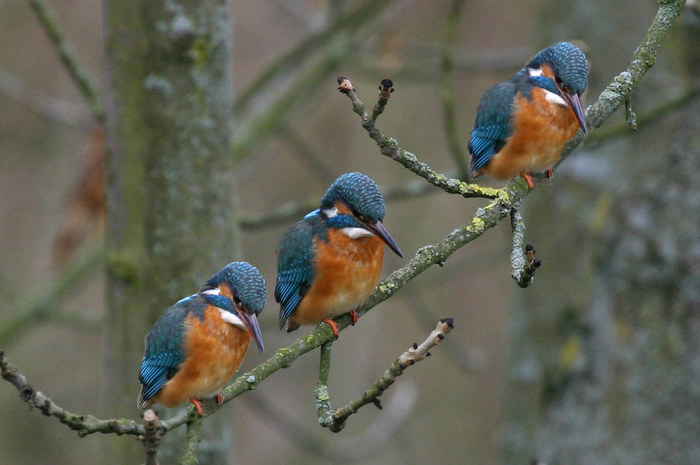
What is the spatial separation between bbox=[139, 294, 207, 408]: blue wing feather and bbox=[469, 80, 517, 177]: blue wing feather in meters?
1.44

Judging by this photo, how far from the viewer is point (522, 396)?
5.80 m

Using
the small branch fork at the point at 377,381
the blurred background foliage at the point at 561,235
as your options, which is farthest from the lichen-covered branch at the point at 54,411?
the blurred background foliage at the point at 561,235

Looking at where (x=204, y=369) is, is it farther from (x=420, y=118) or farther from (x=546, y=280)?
(x=420, y=118)

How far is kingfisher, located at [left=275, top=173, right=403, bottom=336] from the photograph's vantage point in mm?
3301

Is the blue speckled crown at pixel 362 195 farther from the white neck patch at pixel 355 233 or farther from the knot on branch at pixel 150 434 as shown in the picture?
the knot on branch at pixel 150 434

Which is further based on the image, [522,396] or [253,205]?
[253,205]

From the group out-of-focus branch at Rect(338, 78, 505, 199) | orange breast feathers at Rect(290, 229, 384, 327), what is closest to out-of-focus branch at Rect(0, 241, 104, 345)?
orange breast feathers at Rect(290, 229, 384, 327)

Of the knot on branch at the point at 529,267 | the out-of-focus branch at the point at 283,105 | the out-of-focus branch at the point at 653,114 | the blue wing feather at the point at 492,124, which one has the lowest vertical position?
the knot on branch at the point at 529,267

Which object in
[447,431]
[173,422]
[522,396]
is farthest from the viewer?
[447,431]

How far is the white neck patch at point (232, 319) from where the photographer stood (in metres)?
2.87

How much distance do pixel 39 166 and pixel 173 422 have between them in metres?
8.79

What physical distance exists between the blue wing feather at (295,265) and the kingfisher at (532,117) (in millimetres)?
810

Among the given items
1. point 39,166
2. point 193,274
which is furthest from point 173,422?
point 39,166

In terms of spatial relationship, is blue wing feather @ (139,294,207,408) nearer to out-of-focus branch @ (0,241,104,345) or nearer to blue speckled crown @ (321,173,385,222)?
blue speckled crown @ (321,173,385,222)
